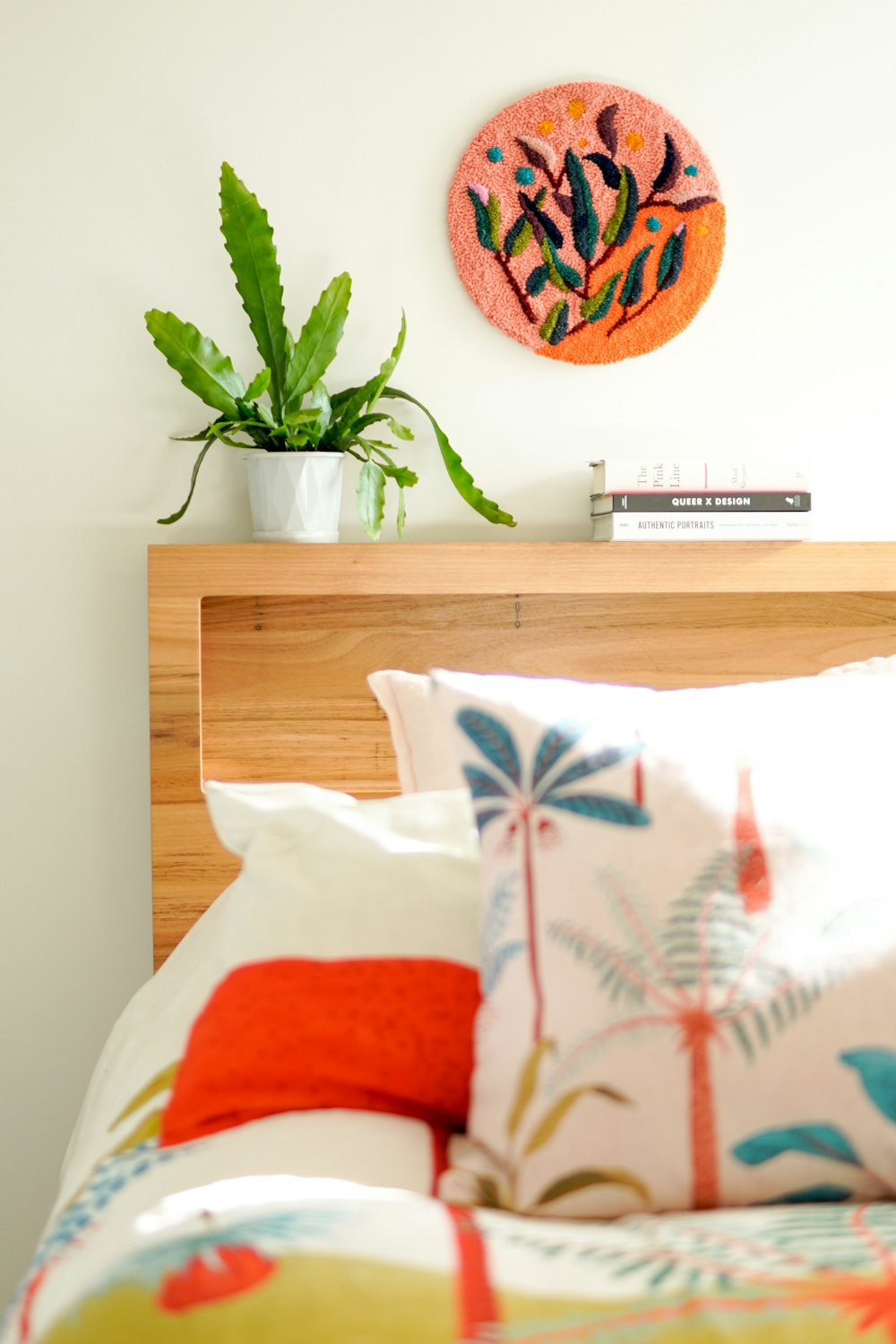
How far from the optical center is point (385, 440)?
5.65 feet

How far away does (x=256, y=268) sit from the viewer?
4.95 feet

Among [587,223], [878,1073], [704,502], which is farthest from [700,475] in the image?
[878,1073]

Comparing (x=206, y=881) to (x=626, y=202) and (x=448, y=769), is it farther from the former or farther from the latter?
(x=626, y=202)

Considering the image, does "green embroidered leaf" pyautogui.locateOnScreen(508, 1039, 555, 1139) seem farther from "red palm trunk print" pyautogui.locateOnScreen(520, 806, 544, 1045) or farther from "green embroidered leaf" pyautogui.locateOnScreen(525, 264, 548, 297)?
"green embroidered leaf" pyautogui.locateOnScreen(525, 264, 548, 297)

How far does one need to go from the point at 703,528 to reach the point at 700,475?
72 millimetres

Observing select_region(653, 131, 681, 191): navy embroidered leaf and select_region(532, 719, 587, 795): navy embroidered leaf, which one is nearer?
select_region(532, 719, 587, 795): navy embroidered leaf

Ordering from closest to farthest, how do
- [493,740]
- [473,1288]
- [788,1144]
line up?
[473,1288]
[788,1144]
[493,740]

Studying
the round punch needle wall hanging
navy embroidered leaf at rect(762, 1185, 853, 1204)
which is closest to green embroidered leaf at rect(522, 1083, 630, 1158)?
navy embroidered leaf at rect(762, 1185, 853, 1204)

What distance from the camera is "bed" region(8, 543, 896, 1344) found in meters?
0.48

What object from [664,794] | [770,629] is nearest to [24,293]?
[770,629]

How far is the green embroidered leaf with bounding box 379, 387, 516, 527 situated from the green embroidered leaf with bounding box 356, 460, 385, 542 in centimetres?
9

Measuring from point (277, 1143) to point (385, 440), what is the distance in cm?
124

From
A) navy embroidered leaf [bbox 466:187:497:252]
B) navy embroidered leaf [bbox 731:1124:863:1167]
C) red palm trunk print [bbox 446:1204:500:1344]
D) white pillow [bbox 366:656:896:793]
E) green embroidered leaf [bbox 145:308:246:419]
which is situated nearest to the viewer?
red palm trunk print [bbox 446:1204:500:1344]

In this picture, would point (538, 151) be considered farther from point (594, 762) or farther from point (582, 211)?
point (594, 762)
